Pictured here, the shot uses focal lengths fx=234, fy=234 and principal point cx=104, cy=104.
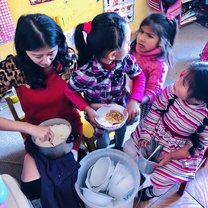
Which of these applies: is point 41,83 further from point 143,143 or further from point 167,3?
point 167,3

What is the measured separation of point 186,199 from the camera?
1154mm

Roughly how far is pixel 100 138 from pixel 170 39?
58cm

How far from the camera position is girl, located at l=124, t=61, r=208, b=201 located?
86 centimetres

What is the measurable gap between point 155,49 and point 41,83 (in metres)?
0.52

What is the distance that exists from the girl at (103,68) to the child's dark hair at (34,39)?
0.30 feet

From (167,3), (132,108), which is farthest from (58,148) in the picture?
(167,3)

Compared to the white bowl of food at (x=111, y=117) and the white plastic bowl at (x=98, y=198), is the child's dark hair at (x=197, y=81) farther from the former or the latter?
the white plastic bowl at (x=98, y=198)

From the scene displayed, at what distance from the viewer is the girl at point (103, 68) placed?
77 centimetres

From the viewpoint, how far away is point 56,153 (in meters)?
0.93

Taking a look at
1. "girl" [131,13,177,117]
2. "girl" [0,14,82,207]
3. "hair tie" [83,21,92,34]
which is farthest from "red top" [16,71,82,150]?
"girl" [131,13,177,117]

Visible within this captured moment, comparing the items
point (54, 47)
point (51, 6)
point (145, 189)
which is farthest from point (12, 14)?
point (145, 189)

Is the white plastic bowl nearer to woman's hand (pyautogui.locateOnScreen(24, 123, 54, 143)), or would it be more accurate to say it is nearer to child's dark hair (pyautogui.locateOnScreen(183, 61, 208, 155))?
woman's hand (pyautogui.locateOnScreen(24, 123, 54, 143))

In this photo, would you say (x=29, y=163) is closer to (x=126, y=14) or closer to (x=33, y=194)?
(x=33, y=194)

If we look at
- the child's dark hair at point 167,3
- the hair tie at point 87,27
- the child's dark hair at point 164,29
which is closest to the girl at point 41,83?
the hair tie at point 87,27
